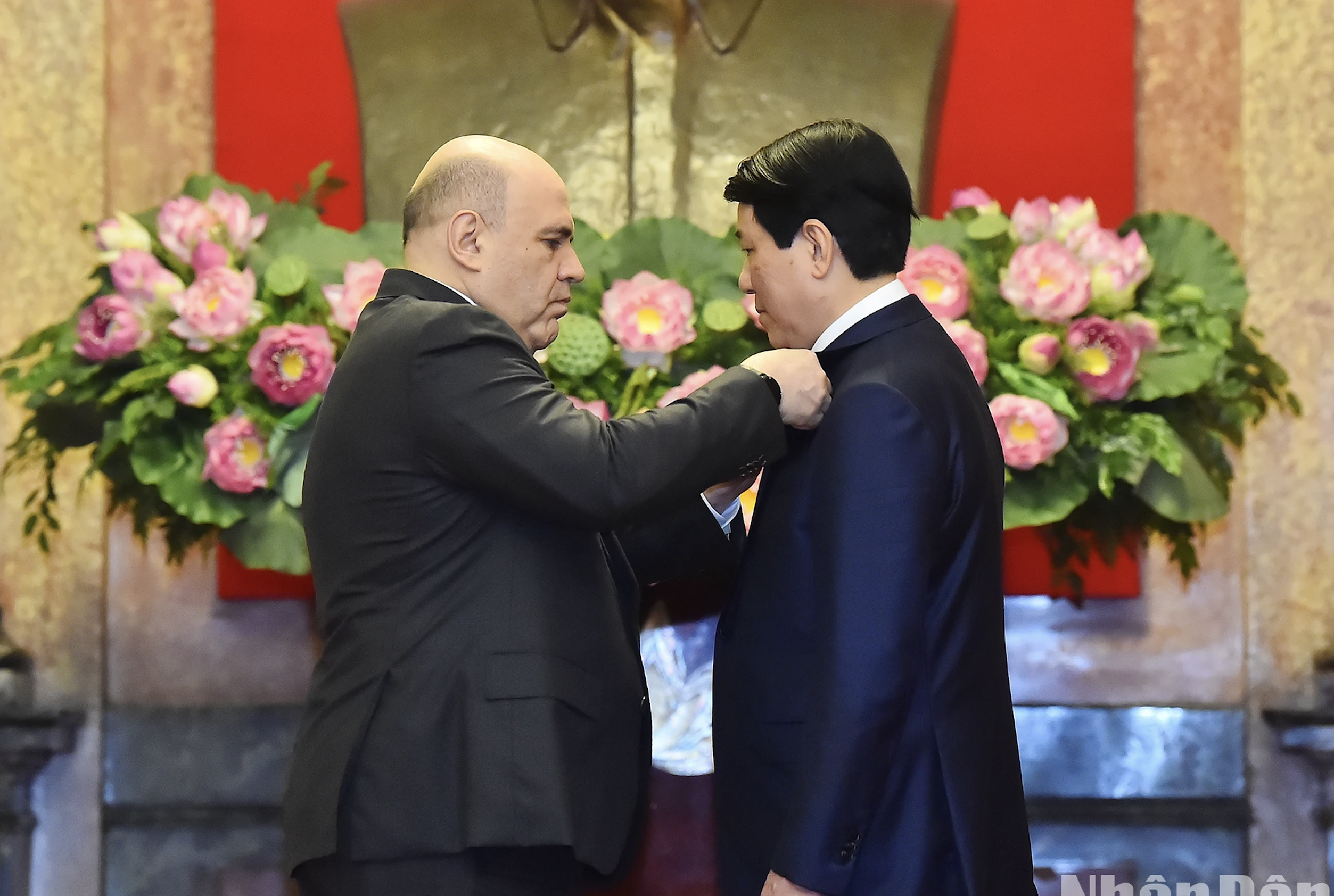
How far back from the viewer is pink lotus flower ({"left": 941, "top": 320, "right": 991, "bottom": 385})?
2320 mm

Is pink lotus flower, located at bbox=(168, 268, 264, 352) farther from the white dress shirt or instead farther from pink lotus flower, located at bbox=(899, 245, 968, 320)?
pink lotus flower, located at bbox=(899, 245, 968, 320)

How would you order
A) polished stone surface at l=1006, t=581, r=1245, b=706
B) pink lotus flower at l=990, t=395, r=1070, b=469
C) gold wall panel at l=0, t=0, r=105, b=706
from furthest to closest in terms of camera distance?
gold wall panel at l=0, t=0, r=105, b=706, polished stone surface at l=1006, t=581, r=1245, b=706, pink lotus flower at l=990, t=395, r=1070, b=469

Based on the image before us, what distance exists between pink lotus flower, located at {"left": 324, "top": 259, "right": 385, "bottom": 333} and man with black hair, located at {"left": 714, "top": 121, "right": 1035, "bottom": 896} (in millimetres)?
700

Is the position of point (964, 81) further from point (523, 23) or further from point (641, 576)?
point (641, 576)

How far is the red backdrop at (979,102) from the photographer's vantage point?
3355 mm

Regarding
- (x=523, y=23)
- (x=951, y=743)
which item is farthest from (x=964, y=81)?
(x=951, y=743)

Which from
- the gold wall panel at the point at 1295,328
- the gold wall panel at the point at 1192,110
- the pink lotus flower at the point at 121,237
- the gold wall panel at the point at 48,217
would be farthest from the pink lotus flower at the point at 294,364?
the gold wall panel at the point at 1295,328

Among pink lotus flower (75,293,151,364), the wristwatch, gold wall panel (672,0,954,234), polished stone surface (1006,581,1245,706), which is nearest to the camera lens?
the wristwatch

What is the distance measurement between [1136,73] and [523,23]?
4.49 ft

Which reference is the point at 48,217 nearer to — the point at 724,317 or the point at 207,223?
the point at 207,223

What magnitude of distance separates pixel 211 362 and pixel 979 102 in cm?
179

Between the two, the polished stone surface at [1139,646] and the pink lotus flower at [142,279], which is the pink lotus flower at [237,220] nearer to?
the pink lotus flower at [142,279]

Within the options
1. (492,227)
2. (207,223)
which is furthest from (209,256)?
(492,227)

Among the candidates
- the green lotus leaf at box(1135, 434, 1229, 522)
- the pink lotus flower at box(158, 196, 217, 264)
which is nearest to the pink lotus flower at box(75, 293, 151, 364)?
the pink lotus flower at box(158, 196, 217, 264)
